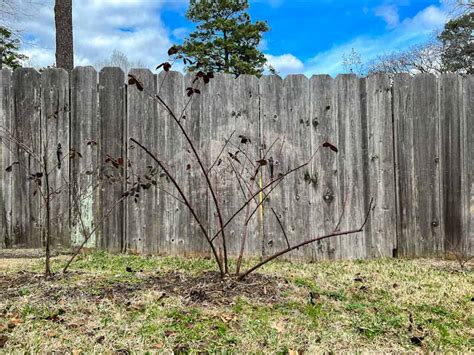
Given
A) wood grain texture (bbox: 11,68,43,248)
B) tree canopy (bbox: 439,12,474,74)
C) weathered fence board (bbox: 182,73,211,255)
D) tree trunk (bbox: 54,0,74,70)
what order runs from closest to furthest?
weathered fence board (bbox: 182,73,211,255) < wood grain texture (bbox: 11,68,43,248) < tree trunk (bbox: 54,0,74,70) < tree canopy (bbox: 439,12,474,74)

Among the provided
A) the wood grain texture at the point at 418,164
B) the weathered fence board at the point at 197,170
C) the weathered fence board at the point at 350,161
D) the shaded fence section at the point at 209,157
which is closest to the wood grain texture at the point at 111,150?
the shaded fence section at the point at 209,157

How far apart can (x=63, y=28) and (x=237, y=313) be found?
15.1ft

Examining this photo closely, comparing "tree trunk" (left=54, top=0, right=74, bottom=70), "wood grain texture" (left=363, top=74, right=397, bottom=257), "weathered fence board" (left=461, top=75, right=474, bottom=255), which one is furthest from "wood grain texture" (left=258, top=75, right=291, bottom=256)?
"tree trunk" (left=54, top=0, right=74, bottom=70)

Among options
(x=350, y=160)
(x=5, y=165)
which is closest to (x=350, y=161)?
(x=350, y=160)

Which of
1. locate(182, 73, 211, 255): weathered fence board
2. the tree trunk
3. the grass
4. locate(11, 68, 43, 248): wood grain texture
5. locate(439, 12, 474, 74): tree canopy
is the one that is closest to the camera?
the grass

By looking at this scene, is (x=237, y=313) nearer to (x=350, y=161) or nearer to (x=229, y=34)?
(x=350, y=161)

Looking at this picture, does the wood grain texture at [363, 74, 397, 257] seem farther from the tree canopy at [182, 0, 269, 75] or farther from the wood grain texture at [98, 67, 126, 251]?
the tree canopy at [182, 0, 269, 75]

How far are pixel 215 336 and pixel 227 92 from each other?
2760 millimetres

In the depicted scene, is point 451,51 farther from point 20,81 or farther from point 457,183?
point 20,81

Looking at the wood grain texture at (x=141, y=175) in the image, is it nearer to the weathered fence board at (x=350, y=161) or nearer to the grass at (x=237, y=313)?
the grass at (x=237, y=313)

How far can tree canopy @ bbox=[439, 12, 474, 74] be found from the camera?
1934cm

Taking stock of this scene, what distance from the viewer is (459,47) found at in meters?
19.8

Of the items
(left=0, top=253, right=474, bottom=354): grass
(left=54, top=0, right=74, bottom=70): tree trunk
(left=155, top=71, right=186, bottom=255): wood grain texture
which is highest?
(left=54, top=0, right=74, bottom=70): tree trunk

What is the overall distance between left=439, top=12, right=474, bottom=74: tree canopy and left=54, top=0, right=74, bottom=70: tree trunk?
1741cm
